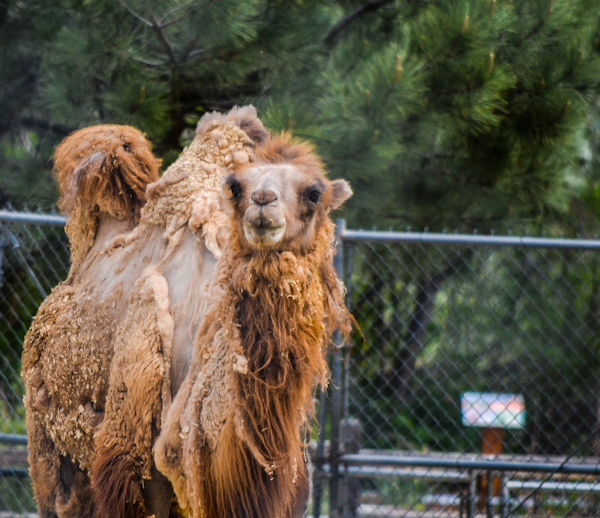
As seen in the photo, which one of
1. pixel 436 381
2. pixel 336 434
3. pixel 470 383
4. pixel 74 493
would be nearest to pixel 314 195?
pixel 336 434

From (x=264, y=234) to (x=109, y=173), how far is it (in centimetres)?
136

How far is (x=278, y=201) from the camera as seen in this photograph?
1.66 m

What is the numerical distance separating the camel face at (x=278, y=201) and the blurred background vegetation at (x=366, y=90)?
1.82m

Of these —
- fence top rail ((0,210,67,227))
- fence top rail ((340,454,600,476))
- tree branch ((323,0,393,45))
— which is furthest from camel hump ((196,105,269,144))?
tree branch ((323,0,393,45))

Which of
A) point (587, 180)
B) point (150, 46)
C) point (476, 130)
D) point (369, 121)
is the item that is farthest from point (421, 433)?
point (150, 46)

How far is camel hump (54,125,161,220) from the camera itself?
9.06 ft

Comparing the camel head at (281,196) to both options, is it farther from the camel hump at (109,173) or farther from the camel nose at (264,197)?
the camel hump at (109,173)

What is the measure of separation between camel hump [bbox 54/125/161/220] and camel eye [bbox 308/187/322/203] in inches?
49.2

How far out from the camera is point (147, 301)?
2279 millimetres

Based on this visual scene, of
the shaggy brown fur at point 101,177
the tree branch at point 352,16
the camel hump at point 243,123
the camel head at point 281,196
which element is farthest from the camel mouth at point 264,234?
the tree branch at point 352,16

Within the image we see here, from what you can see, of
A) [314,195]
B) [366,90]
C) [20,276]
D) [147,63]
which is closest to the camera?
[314,195]

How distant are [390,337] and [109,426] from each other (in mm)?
4600

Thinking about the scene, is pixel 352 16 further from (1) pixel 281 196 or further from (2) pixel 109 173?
(1) pixel 281 196

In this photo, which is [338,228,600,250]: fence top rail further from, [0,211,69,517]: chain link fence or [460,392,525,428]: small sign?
[0,211,69,517]: chain link fence
